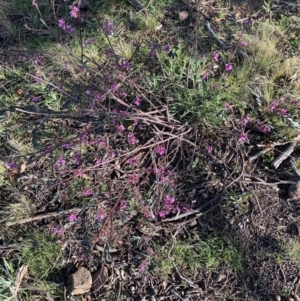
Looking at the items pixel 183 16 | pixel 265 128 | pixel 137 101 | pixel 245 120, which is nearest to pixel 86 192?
pixel 137 101

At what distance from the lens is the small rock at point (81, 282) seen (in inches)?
104

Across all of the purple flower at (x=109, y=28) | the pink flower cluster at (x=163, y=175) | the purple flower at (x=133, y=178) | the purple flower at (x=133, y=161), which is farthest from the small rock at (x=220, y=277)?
the purple flower at (x=109, y=28)

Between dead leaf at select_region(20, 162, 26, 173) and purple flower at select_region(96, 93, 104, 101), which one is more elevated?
purple flower at select_region(96, 93, 104, 101)

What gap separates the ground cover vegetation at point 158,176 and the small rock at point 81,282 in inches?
1.7

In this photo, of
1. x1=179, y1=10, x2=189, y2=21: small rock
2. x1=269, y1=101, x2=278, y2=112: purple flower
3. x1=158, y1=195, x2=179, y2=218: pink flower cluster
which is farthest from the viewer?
x1=179, y1=10, x2=189, y2=21: small rock

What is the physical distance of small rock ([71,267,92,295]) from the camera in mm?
2652

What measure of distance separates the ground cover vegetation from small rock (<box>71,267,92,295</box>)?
0.04 metres

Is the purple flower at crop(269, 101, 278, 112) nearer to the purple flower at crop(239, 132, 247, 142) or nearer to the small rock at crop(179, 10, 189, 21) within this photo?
the purple flower at crop(239, 132, 247, 142)

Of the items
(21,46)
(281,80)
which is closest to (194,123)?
(281,80)

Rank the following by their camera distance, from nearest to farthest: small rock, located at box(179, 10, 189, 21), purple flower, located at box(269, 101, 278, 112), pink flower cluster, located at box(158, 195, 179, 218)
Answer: pink flower cluster, located at box(158, 195, 179, 218)
purple flower, located at box(269, 101, 278, 112)
small rock, located at box(179, 10, 189, 21)

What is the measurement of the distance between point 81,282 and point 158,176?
2.70ft

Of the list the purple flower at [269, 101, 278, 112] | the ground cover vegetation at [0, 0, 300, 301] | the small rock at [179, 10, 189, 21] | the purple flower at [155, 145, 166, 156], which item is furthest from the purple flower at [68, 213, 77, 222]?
the small rock at [179, 10, 189, 21]

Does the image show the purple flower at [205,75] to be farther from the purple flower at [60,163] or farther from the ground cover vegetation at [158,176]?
the purple flower at [60,163]

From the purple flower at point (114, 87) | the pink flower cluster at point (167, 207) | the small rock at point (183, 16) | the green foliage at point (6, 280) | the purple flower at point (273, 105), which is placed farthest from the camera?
the small rock at point (183, 16)
